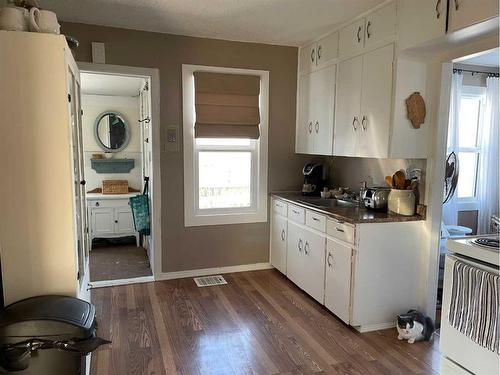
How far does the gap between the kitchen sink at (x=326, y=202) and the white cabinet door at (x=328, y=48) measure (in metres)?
1.34

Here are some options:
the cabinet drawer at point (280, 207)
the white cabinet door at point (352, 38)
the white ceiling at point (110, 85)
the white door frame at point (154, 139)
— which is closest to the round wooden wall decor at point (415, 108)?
the white cabinet door at point (352, 38)

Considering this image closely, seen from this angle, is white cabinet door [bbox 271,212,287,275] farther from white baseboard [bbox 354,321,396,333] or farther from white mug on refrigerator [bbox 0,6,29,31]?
white mug on refrigerator [bbox 0,6,29,31]

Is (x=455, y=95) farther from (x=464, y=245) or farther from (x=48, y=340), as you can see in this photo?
(x=48, y=340)

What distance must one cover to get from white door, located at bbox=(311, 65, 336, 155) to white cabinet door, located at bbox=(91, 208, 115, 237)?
3.04 meters

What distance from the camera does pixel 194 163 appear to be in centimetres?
387

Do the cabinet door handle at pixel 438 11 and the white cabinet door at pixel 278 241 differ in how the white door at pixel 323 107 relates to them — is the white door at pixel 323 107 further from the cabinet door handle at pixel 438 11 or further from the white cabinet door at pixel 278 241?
the cabinet door handle at pixel 438 11

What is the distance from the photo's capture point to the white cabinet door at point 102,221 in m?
5.11

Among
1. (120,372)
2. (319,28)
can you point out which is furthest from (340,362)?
(319,28)

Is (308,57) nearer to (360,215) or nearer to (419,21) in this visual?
(419,21)

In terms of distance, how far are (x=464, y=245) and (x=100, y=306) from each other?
2830 mm

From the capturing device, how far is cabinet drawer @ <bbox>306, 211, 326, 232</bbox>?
3117 millimetres

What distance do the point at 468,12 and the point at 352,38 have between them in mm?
1139

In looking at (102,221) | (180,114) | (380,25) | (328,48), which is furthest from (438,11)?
(102,221)

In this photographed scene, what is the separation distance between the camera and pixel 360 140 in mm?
3084
